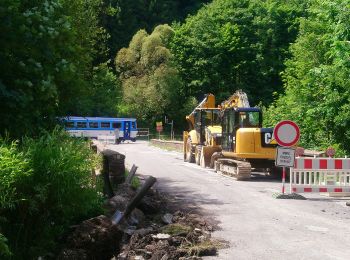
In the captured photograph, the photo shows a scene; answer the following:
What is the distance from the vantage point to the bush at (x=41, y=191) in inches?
261

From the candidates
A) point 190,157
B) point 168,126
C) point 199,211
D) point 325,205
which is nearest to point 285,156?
point 325,205

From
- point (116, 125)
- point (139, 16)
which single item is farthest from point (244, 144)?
point (139, 16)

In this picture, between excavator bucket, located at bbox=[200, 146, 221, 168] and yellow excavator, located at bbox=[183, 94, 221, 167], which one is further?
yellow excavator, located at bbox=[183, 94, 221, 167]

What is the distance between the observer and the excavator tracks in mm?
20172

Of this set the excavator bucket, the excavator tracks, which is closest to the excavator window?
the excavator tracks

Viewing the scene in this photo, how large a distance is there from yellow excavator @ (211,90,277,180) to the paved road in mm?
2509

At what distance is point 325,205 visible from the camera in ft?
46.0

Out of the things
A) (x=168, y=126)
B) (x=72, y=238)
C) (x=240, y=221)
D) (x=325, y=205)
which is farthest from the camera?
(x=168, y=126)

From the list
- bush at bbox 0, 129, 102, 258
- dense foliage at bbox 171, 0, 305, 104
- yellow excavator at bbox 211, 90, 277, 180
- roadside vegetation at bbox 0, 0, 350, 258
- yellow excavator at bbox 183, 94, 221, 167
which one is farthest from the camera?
dense foliage at bbox 171, 0, 305, 104

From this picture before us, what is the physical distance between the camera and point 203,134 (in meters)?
29.4

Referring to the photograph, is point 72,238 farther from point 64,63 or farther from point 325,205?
point 325,205

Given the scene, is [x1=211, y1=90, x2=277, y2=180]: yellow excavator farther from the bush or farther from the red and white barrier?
the bush

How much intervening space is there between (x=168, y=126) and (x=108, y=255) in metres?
64.6

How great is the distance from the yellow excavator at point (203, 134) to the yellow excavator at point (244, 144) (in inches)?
94.3
